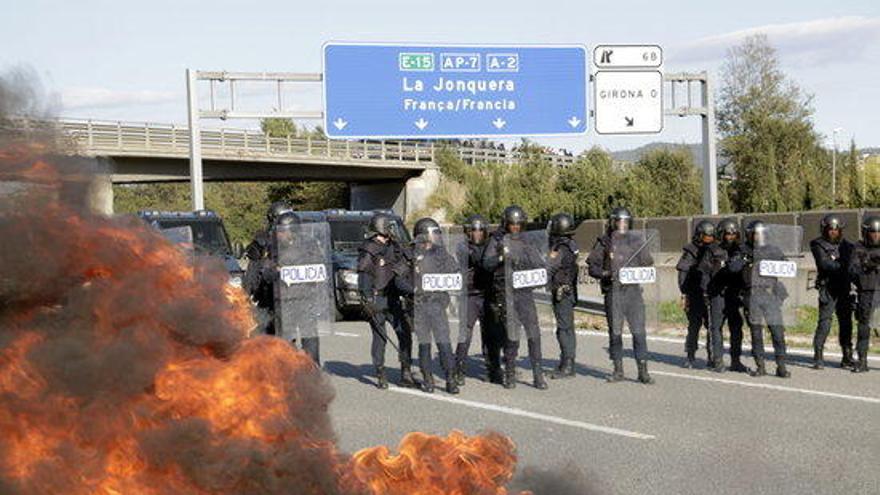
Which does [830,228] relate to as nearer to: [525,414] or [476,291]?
[476,291]

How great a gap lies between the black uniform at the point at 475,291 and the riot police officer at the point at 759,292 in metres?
2.76

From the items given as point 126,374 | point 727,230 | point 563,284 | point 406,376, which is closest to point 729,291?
point 727,230

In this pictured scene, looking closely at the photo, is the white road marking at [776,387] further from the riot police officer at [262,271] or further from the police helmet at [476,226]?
the riot police officer at [262,271]

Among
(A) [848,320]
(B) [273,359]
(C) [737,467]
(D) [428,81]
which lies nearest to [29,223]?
(B) [273,359]

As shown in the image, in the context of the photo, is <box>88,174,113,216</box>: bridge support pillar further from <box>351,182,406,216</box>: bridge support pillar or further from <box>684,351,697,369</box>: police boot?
<box>351,182,406,216</box>: bridge support pillar

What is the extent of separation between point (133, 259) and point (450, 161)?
5257 cm

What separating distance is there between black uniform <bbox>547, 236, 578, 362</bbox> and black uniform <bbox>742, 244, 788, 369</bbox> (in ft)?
5.97

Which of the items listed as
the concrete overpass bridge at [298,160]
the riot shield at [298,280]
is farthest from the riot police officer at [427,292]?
the concrete overpass bridge at [298,160]

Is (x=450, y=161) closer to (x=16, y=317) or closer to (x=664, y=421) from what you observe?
(x=664, y=421)

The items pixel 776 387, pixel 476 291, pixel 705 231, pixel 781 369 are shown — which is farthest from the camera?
pixel 705 231

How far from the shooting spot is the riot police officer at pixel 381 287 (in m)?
12.9

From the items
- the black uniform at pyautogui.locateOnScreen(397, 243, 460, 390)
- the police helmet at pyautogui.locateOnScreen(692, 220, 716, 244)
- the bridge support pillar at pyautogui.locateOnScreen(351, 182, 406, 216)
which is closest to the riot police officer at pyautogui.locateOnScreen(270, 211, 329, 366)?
the black uniform at pyautogui.locateOnScreen(397, 243, 460, 390)

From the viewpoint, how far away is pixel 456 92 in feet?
86.8

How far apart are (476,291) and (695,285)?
2.48 meters
